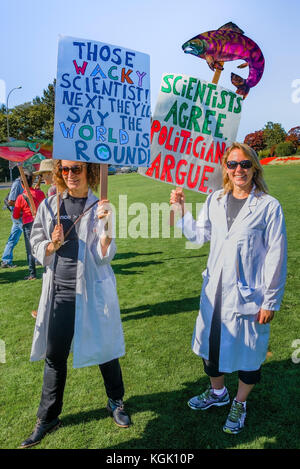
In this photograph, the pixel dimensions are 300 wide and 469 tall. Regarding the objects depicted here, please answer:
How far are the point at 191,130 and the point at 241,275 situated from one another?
4.11 ft

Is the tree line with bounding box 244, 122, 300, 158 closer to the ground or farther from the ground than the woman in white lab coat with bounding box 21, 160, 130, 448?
farther from the ground

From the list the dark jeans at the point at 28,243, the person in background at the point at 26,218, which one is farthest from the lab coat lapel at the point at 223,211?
the dark jeans at the point at 28,243

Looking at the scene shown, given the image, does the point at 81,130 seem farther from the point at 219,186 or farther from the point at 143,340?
the point at 143,340

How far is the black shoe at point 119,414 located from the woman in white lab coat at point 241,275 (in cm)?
75

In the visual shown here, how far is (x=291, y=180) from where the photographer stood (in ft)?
72.7

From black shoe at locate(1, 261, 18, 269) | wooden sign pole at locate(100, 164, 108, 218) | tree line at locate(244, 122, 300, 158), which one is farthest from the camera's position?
tree line at locate(244, 122, 300, 158)

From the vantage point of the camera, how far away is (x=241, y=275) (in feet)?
8.95

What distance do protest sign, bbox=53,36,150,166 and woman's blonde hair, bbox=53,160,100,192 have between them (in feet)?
0.69

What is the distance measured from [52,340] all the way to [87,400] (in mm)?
931

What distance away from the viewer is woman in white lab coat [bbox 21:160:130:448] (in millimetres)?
Result: 2760

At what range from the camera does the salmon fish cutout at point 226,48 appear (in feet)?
10.1

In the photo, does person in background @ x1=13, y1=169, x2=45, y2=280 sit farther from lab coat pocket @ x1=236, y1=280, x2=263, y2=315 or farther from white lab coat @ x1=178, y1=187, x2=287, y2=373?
lab coat pocket @ x1=236, y1=280, x2=263, y2=315

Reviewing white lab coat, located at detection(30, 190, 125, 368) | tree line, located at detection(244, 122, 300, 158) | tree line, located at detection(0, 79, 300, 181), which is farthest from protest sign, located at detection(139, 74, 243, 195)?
tree line, located at detection(244, 122, 300, 158)

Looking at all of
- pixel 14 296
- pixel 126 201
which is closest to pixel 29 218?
pixel 14 296
